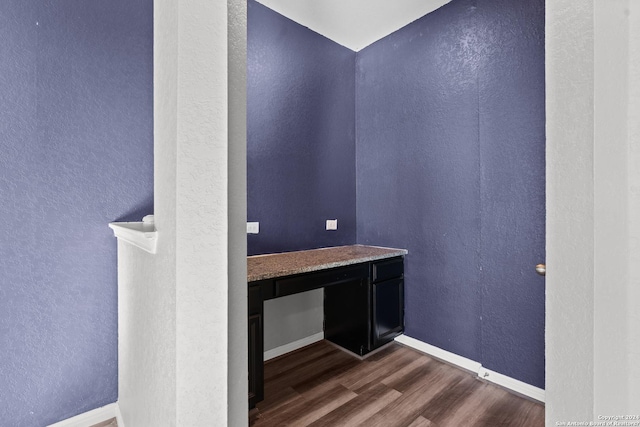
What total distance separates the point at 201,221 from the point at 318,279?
5.05ft

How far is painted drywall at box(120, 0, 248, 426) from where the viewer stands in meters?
0.77

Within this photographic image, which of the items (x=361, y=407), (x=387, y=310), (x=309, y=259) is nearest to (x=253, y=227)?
(x=309, y=259)

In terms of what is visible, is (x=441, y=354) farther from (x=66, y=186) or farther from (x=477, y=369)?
(x=66, y=186)

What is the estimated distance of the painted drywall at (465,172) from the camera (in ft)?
6.73

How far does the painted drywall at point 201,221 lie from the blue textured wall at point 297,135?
162 centimetres

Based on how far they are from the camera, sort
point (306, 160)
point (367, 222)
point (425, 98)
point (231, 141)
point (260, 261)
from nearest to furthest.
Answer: point (231, 141)
point (260, 261)
point (425, 98)
point (306, 160)
point (367, 222)

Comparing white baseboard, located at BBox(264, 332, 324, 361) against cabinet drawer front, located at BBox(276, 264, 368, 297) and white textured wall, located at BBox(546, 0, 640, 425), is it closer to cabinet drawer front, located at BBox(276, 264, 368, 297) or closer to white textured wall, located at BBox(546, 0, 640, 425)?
cabinet drawer front, located at BBox(276, 264, 368, 297)

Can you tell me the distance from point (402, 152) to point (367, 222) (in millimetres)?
799

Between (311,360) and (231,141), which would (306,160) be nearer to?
(311,360)

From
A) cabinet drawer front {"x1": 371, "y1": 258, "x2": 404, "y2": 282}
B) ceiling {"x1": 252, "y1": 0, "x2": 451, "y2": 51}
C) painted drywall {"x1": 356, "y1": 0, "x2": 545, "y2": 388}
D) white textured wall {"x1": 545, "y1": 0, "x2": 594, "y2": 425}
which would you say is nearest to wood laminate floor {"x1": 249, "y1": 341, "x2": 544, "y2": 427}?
painted drywall {"x1": 356, "y1": 0, "x2": 545, "y2": 388}

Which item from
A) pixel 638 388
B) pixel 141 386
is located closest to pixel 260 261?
pixel 141 386

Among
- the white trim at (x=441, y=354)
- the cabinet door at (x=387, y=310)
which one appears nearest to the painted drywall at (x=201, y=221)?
the cabinet door at (x=387, y=310)

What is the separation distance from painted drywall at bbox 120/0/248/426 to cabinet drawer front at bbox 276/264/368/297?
111 centimetres

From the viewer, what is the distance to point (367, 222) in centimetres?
322
